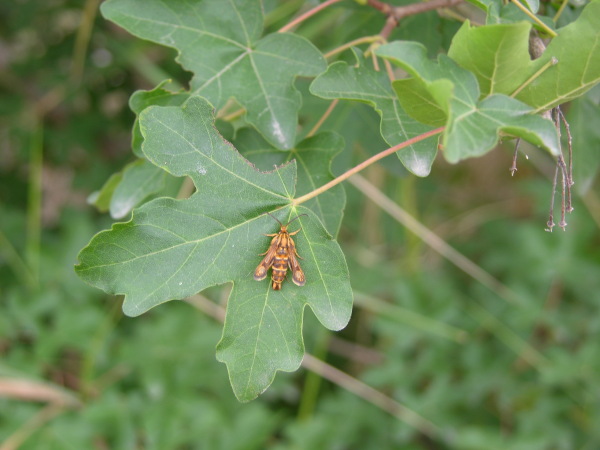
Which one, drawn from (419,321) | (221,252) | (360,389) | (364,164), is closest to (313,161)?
(364,164)

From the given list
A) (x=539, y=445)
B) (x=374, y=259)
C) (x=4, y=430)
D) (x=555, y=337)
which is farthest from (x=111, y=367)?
(x=555, y=337)

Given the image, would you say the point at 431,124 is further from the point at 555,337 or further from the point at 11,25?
the point at 11,25

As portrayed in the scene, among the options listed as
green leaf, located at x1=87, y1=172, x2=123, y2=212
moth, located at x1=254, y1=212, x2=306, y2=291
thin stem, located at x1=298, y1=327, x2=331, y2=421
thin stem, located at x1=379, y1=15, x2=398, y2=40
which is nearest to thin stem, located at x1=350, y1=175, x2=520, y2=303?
thin stem, located at x1=298, y1=327, x2=331, y2=421

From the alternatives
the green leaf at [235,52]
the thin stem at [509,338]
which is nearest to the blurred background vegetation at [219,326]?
the thin stem at [509,338]

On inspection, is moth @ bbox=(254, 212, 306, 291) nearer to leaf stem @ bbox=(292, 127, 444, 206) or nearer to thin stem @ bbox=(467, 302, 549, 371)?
leaf stem @ bbox=(292, 127, 444, 206)

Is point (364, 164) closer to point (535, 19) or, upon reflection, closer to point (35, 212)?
point (535, 19)

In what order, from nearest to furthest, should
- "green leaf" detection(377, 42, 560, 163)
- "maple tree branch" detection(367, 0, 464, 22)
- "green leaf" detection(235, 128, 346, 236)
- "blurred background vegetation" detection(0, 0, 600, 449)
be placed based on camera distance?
"green leaf" detection(377, 42, 560, 163) < "green leaf" detection(235, 128, 346, 236) < "maple tree branch" detection(367, 0, 464, 22) < "blurred background vegetation" detection(0, 0, 600, 449)
